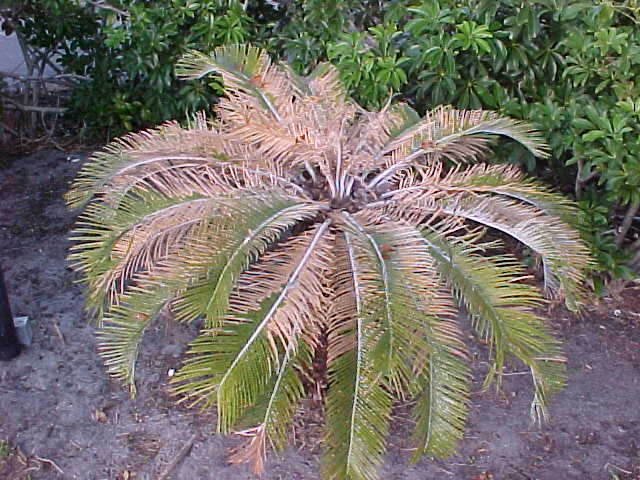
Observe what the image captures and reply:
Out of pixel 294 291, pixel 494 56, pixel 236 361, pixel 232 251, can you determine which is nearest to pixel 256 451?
pixel 236 361

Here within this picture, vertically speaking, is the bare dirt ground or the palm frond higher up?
the palm frond

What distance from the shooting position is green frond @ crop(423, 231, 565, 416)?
210 cm

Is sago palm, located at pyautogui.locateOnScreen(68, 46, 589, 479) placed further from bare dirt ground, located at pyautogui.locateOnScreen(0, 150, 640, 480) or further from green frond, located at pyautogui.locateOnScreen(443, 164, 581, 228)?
bare dirt ground, located at pyautogui.locateOnScreen(0, 150, 640, 480)

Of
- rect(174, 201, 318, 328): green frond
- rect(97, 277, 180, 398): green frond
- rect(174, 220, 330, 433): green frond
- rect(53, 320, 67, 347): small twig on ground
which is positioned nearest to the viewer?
rect(174, 220, 330, 433): green frond

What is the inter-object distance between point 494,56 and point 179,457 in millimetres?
2344

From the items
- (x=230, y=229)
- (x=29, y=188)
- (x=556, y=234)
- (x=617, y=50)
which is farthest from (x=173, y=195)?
(x=29, y=188)

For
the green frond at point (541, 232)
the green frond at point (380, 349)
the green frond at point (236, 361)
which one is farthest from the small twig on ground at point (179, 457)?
the green frond at point (541, 232)

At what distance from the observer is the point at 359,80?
3344 millimetres

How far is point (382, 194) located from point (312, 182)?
0.32m

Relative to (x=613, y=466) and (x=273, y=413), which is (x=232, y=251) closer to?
(x=273, y=413)

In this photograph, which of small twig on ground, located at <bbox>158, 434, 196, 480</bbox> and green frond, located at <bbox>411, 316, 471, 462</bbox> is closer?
green frond, located at <bbox>411, 316, 471, 462</bbox>

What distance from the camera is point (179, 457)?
267 centimetres

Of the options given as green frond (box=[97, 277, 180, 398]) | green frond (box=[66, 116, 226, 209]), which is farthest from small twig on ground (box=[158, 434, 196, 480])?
green frond (box=[66, 116, 226, 209])

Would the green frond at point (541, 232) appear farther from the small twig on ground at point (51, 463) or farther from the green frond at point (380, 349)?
the small twig on ground at point (51, 463)
